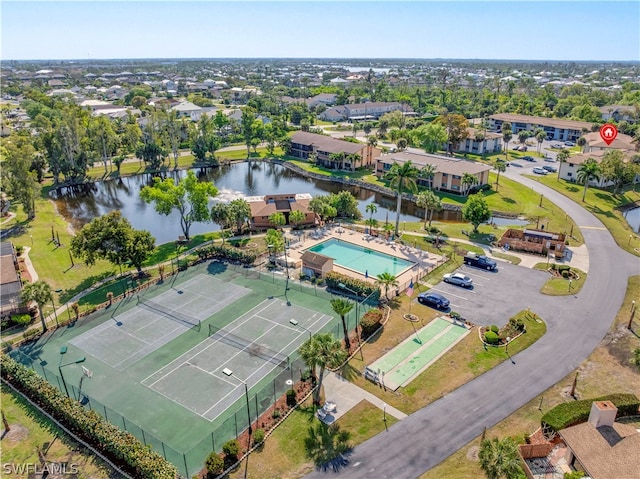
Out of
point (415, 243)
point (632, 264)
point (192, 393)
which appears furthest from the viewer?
point (415, 243)

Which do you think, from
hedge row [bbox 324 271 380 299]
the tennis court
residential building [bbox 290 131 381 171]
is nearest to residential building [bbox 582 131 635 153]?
A: residential building [bbox 290 131 381 171]

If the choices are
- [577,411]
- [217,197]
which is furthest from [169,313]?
[217,197]

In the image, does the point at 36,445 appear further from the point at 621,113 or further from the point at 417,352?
the point at 621,113

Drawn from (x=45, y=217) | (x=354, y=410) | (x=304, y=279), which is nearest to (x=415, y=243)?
(x=304, y=279)

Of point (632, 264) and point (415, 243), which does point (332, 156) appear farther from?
point (632, 264)

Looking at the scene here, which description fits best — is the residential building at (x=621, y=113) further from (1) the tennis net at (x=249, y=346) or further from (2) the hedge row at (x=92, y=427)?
(2) the hedge row at (x=92, y=427)

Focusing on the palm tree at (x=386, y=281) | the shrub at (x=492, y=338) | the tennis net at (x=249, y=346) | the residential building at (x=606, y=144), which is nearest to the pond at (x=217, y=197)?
the palm tree at (x=386, y=281)
